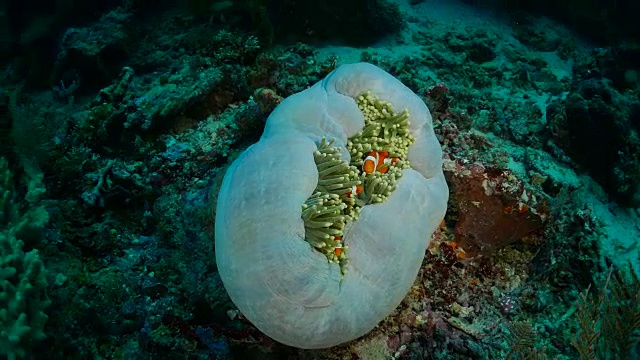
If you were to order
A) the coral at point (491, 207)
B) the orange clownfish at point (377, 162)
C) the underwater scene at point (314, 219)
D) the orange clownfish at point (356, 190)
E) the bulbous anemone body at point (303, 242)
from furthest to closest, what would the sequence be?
1. the coral at point (491, 207)
2. the orange clownfish at point (377, 162)
3. the orange clownfish at point (356, 190)
4. the underwater scene at point (314, 219)
5. the bulbous anemone body at point (303, 242)

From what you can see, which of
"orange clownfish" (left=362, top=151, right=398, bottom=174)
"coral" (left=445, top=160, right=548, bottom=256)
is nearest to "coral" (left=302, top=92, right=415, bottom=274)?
"orange clownfish" (left=362, top=151, right=398, bottom=174)

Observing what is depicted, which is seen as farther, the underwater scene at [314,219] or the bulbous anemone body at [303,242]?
the underwater scene at [314,219]

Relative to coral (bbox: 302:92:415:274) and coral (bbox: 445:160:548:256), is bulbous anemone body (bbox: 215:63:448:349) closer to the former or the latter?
coral (bbox: 302:92:415:274)

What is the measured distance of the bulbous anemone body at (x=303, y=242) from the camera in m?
2.34

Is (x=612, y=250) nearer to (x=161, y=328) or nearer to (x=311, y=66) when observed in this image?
(x=311, y=66)

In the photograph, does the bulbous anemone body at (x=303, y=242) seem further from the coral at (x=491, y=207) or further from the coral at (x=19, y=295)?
the coral at (x=19, y=295)

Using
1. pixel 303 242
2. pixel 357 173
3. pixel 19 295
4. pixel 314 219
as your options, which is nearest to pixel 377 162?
pixel 357 173

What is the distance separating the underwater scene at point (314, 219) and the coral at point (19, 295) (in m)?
0.01

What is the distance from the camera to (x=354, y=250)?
2.64 m

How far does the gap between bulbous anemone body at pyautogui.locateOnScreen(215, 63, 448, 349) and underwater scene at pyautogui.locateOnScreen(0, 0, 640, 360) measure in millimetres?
13

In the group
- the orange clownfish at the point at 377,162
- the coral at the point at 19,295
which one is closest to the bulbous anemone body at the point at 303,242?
the orange clownfish at the point at 377,162

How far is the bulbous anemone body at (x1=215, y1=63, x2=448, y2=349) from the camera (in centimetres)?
234

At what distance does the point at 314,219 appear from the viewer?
2.53m

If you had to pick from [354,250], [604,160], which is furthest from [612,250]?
[354,250]
